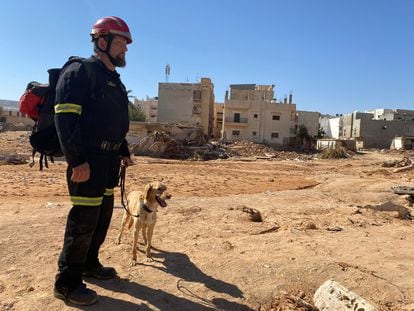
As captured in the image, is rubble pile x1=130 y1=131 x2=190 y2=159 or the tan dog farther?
rubble pile x1=130 y1=131 x2=190 y2=159

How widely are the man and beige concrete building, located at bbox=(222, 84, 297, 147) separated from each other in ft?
161

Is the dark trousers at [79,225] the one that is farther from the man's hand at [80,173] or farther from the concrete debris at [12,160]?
the concrete debris at [12,160]

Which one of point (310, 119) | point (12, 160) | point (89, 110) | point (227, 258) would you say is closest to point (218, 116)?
point (310, 119)

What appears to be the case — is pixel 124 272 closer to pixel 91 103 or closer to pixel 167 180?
pixel 91 103

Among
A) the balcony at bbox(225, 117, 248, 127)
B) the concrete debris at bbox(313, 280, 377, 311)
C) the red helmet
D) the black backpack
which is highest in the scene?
the balcony at bbox(225, 117, 248, 127)

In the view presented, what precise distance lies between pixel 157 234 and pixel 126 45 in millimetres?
3067

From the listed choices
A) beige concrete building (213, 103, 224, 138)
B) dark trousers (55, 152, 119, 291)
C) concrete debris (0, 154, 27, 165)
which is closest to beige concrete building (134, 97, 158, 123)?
beige concrete building (213, 103, 224, 138)

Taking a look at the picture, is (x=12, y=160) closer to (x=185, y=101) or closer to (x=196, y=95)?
(x=185, y=101)

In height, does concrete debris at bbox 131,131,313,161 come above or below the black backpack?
below

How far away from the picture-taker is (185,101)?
2151 inches

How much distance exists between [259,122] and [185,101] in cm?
1027

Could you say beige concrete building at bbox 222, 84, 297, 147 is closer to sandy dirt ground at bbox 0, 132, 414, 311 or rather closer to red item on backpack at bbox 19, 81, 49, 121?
sandy dirt ground at bbox 0, 132, 414, 311

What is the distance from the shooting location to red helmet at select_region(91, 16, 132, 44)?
11.5ft

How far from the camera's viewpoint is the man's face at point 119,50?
3.58m
